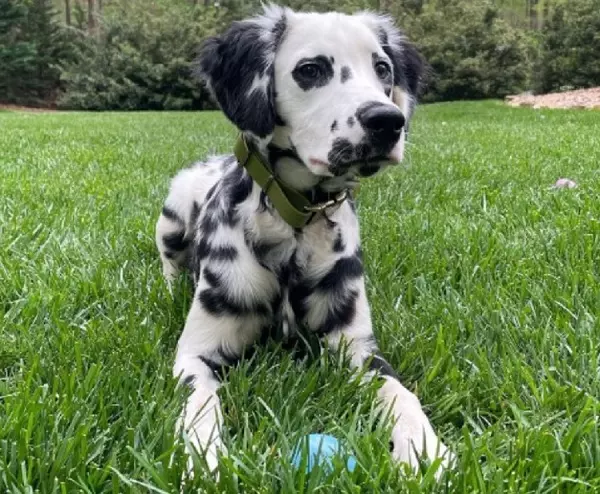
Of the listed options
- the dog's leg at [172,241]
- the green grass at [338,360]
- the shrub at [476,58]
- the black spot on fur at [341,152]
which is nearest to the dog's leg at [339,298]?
the green grass at [338,360]

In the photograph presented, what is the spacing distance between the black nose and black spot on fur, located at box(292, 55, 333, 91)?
9.0 inches

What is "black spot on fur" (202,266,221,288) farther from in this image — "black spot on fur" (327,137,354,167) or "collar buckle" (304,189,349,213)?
"black spot on fur" (327,137,354,167)

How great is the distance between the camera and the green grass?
5.00 feet

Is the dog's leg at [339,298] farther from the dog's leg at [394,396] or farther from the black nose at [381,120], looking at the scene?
the black nose at [381,120]

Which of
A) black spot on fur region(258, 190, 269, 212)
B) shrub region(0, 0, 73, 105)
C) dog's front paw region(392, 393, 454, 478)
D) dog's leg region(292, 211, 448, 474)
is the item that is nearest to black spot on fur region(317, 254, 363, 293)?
dog's leg region(292, 211, 448, 474)

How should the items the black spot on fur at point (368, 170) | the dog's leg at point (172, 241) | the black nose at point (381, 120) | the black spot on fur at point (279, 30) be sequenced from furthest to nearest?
the dog's leg at point (172, 241) < the black spot on fur at point (279, 30) < the black spot on fur at point (368, 170) < the black nose at point (381, 120)

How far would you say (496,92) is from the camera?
81.7 ft

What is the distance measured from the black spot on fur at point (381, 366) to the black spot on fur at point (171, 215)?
1.56 metres

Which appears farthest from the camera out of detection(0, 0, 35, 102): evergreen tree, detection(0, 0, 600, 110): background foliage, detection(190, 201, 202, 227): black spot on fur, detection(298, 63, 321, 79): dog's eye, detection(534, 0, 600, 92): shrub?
detection(0, 0, 35, 102): evergreen tree

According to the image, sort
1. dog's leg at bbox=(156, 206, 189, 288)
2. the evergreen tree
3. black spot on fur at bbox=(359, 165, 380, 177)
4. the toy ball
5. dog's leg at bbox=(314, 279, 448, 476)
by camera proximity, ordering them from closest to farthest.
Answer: the toy ball → dog's leg at bbox=(314, 279, 448, 476) → black spot on fur at bbox=(359, 165, 380, 177) → dog's leg at bbox=(156, 206, 189, 288) → the evergreen tree

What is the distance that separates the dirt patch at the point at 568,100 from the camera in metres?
17.8

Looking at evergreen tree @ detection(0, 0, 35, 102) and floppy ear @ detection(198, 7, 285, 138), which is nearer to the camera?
floppy ear @ detection(198, 7, 285, 138)

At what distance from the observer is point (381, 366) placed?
2162 mm

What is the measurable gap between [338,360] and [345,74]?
0.90m
